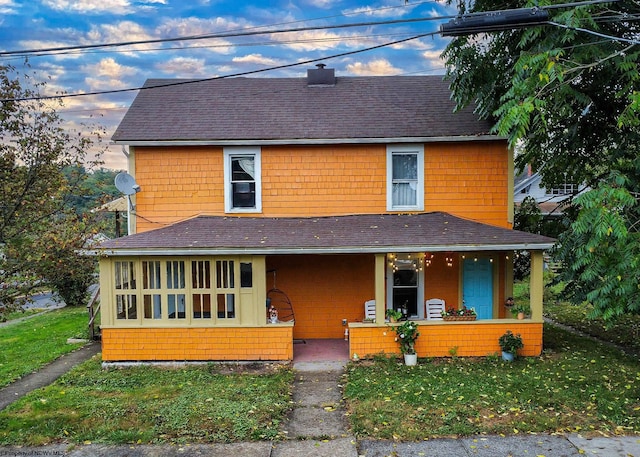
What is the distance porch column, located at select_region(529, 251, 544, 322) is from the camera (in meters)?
9.06

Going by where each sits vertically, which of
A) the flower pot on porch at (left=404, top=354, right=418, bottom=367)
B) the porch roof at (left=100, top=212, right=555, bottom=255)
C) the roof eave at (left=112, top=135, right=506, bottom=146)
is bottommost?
the flower pot on porch at (left=404, top=354, right=418, bottom=367)

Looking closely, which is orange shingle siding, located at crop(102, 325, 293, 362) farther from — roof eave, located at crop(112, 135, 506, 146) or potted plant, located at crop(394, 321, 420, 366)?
roof eave, located at crop(112, 135, 506, 146)

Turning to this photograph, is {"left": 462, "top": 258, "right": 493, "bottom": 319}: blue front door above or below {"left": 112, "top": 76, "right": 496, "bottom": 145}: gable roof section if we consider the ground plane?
below

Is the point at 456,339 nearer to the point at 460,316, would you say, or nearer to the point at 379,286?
the point at 460,316

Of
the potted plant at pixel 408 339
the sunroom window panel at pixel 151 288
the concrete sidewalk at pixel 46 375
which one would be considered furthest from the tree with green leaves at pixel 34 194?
the potted plant at pixel 408 339

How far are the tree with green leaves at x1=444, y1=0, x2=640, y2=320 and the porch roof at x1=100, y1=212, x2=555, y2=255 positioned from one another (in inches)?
70.8

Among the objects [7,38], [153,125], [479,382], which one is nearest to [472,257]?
[479,382]

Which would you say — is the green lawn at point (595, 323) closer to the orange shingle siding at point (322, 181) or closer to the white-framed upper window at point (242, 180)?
the orange shingle siding at point (322, 181)

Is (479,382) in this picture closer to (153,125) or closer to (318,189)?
(318,189)

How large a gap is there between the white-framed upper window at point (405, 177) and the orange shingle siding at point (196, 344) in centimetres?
440

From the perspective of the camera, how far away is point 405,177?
35.9ft

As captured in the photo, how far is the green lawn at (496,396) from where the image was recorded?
592 centimetres

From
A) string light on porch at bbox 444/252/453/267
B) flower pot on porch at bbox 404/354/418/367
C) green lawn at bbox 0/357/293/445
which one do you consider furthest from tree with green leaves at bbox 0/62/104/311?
string light on porch at bbox 444/252/453/267

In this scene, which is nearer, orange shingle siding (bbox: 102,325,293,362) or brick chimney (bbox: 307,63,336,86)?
orange shingle siding (bbox: 102,325,293,362)
